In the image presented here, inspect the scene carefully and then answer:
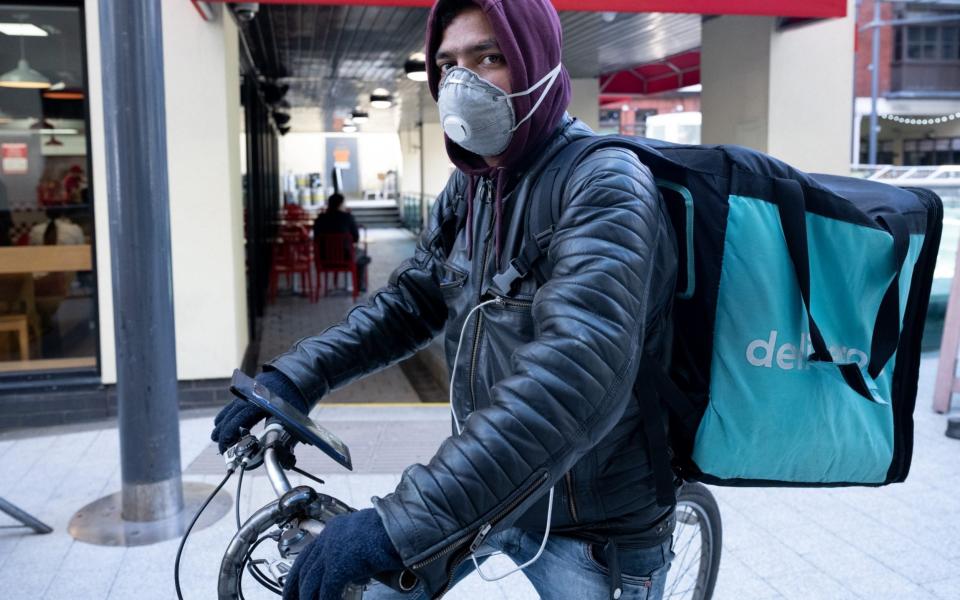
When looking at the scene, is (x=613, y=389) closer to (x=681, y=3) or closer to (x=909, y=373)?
(x=909, y=373)

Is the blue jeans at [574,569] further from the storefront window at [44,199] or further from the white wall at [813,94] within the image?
the white wall at [813,94]

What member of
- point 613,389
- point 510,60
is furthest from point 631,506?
point 510,60

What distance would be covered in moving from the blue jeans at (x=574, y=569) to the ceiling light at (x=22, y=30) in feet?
18.1

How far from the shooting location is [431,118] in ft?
71.9

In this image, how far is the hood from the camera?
163cm

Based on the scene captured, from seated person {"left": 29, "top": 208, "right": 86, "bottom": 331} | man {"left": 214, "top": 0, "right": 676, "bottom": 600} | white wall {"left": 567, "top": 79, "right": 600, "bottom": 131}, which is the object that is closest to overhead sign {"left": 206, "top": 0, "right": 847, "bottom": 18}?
seated person {"left": 29, "top": 208, "right": 86, "bottom": 331}

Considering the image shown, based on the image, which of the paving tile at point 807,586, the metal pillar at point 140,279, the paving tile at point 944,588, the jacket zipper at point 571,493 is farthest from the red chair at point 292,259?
the jacket zipper at point 571,493

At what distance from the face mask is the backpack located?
0.11 m

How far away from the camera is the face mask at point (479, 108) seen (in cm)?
168

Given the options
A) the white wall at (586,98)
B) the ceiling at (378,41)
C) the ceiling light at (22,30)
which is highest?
the ceiling at (378,41)

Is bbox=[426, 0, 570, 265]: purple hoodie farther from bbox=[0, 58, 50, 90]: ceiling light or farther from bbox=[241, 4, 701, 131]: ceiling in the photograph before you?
bbox=[241, 4, 701, 131]: ceiling

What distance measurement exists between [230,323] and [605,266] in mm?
5233

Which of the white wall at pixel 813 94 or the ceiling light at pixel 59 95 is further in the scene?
the white wall at pixel 813 94

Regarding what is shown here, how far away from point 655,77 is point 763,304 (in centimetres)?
1321
